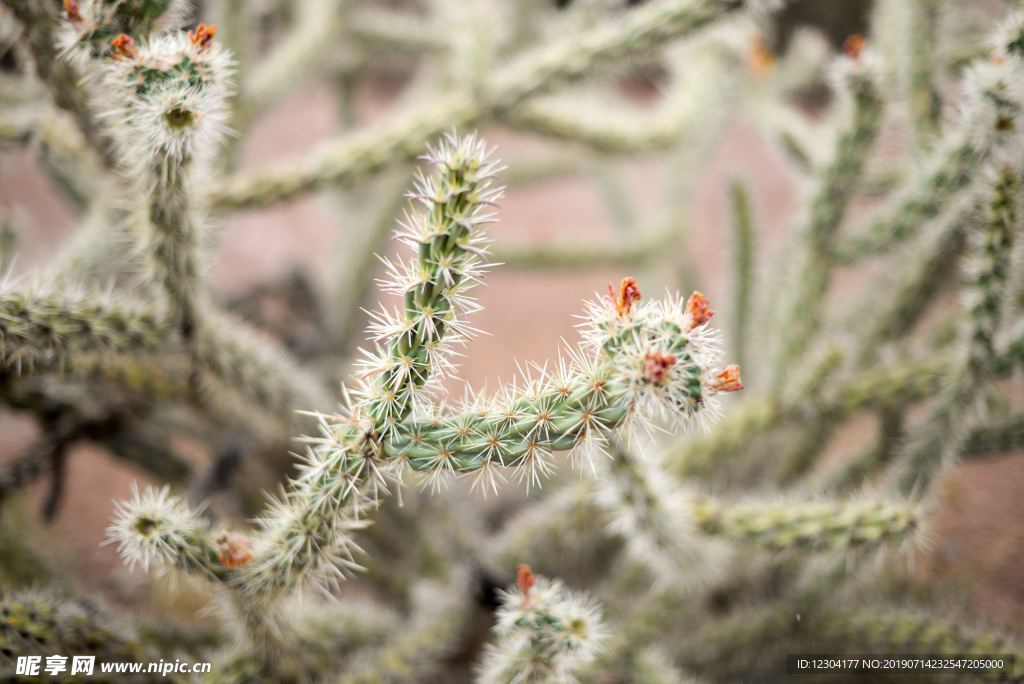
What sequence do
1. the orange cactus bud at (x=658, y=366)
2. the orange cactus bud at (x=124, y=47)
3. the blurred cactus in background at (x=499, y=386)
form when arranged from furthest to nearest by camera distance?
the orange cactus bud at (x=124, y=47)
the blurred cactus in background at (x=499, y=386)
the orange cactus bud at (x=658, y=366)

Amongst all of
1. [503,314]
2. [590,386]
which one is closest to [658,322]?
[590,386]

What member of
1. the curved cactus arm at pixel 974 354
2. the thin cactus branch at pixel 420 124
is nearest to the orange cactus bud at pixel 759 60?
the thin cactus branch at pixel 420 124

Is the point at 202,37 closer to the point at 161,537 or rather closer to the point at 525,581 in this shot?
the point at 161,537

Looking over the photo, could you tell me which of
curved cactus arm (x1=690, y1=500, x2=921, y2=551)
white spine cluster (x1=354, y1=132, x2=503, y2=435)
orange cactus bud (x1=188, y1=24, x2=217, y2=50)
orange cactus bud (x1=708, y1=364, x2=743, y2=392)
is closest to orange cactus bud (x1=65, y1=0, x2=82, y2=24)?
orange cactus bud (x1=188, y1=24, x2=217, y2=50)

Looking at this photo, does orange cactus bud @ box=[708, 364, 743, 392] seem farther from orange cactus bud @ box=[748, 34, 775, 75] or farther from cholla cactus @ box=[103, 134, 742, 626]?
orange cactus bud @ box=[748, 34, 775, 75]

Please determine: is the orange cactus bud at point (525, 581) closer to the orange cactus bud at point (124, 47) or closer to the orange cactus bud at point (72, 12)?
the orange cactus bud at point (124, 47)

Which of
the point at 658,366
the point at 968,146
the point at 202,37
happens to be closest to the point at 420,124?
the point at 202,37
